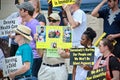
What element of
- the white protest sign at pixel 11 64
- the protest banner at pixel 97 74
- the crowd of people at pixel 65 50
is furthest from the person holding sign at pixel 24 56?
the protest banner at pixel 97 74

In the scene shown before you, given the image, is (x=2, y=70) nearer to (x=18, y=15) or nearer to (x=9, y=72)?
(x=9, y=72)

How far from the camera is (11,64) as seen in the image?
726cm

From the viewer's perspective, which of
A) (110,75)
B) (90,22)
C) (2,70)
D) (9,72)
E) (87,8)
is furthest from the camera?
(90,22)

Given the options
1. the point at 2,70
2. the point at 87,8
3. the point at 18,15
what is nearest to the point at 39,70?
the point at 2,70

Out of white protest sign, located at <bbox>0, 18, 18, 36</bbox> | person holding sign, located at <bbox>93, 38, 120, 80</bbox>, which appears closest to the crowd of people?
person holding sign, located at <bbox>93, 38, 120, 80</bbox>

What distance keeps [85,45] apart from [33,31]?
122cm

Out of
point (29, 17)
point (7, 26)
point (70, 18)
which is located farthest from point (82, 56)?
point (7, 26)

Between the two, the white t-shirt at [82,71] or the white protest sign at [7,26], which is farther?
the white protest sign at [7,26]

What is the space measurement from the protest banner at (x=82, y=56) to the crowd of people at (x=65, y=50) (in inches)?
4.7

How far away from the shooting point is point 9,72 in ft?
23.8

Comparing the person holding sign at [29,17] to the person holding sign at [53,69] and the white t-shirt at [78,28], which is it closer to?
the person holding sign at [53,69]

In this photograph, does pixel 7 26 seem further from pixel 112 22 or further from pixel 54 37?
pixel 112 22

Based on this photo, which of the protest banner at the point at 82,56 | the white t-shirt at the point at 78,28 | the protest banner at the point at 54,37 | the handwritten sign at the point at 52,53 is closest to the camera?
the protest banner at the point at 82,56

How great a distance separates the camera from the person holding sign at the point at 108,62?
673 centimetres
